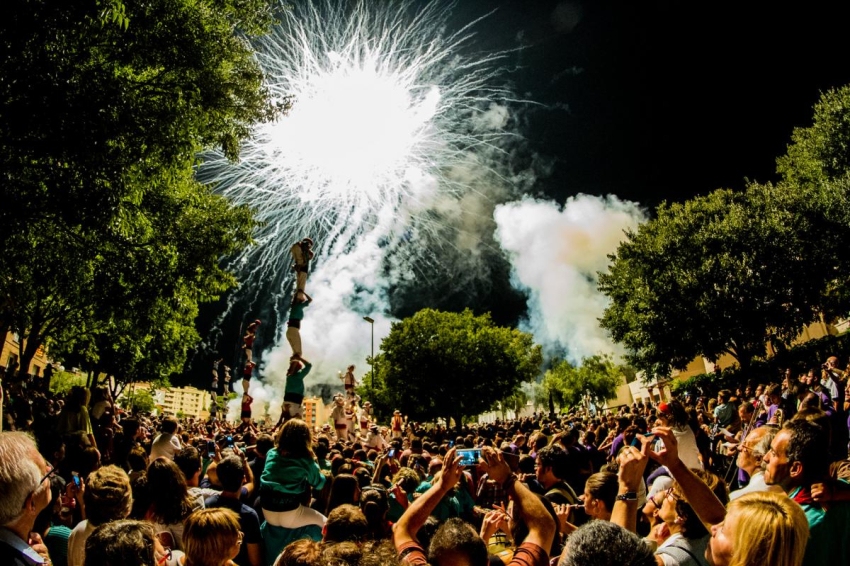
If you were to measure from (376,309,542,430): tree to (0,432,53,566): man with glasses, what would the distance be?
5078 centimetres

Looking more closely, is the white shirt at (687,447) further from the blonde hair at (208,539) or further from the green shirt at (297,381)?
the green shirt at (297,381)

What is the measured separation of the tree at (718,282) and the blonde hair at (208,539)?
31.1 m

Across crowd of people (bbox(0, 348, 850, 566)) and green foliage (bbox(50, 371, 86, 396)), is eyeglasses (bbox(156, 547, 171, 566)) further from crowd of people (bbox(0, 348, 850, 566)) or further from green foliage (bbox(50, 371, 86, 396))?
green foliage (bbox(50, 371, 86, 396))

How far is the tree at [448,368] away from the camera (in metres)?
52.7

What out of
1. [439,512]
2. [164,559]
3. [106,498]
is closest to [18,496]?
[164,559]

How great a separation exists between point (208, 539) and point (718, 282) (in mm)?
32047

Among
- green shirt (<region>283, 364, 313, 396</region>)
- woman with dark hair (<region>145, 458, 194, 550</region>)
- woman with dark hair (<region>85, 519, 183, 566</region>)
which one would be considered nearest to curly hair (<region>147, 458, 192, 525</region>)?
woman with dark hair (<region>145, 458, 194, 550</region>)

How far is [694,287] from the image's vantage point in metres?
29.5

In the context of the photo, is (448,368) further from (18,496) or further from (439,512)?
(18,496)

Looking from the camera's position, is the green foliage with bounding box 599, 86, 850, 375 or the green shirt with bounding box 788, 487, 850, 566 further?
the green foliage with bounding box 599, 86, 850, 375

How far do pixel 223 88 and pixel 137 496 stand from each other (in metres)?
9.35

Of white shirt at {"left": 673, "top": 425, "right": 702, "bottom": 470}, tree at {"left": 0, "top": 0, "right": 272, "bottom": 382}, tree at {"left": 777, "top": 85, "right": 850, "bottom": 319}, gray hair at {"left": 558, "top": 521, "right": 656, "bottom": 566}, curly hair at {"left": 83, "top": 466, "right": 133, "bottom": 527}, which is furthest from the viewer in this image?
tree at {"left": 777, "top": 85, "right": 850, "bottom": 319}

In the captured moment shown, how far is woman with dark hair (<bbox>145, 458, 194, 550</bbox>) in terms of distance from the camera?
156 inches

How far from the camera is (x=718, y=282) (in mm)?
29047
